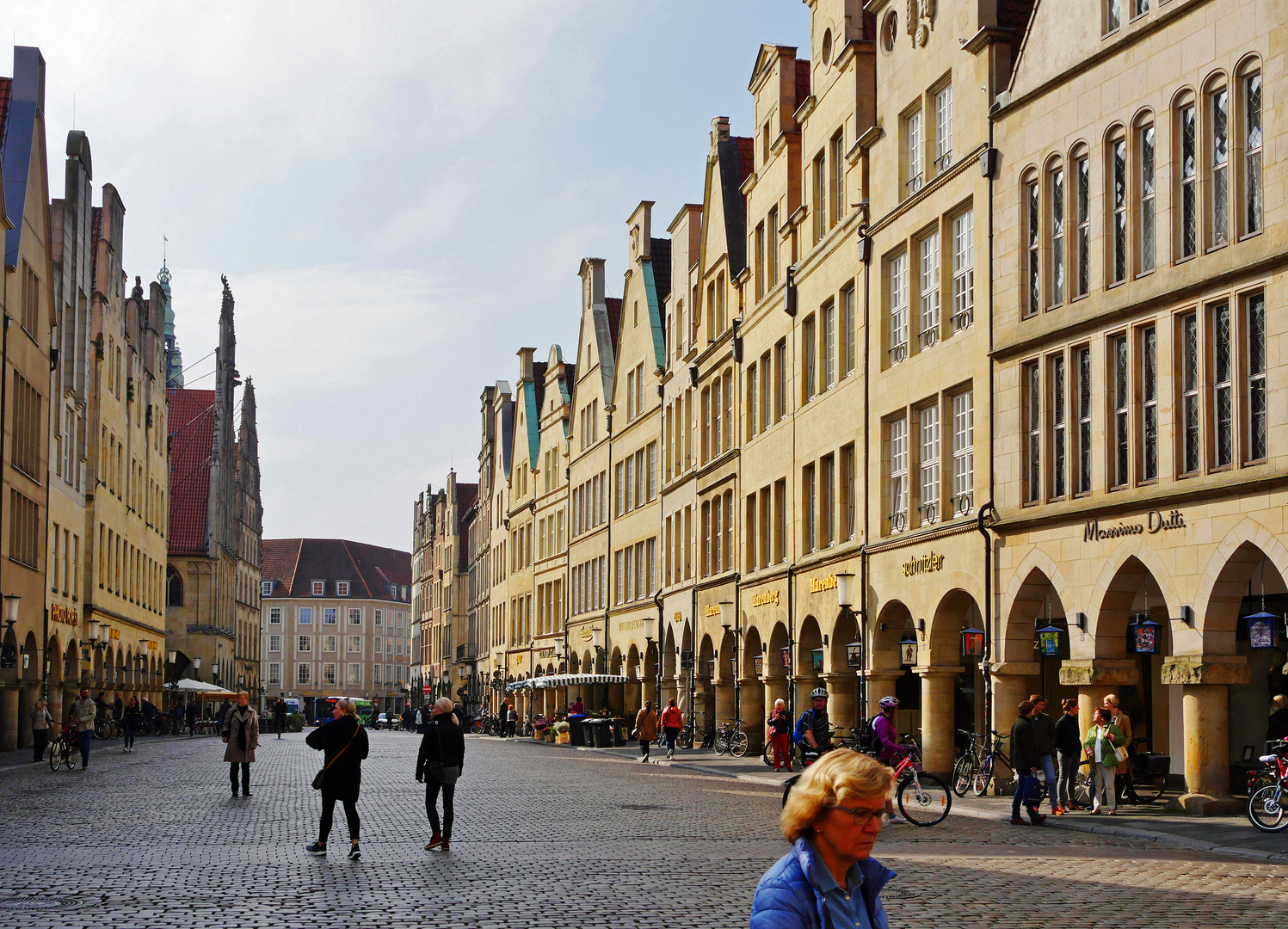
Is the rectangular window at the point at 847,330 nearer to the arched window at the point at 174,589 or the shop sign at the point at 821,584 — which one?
the shop sign at the point at 821,584

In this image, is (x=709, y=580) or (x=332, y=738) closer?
(x=332, y=738)

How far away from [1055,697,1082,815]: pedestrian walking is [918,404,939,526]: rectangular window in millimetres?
7922

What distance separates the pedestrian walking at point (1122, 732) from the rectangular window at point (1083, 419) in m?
3.24

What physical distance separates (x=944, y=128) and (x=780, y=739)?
12.4 meters

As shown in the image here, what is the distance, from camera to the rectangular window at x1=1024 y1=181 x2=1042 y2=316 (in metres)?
26.4

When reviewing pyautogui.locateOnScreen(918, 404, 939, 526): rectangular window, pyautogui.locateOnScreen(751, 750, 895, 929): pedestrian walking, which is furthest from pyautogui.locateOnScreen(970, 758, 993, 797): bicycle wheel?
pyautogui.locateOnScreen(751, 750, 895, 929): pedestrian walking

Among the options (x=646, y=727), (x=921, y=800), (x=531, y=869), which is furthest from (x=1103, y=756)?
(x=646, y=727)

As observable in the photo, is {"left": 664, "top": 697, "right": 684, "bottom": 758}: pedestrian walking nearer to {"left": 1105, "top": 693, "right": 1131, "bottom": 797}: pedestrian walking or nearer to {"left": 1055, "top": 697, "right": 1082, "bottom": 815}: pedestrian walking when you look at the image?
{"left": 1105, "top": 693, "right": 1131, "bottom": 797}: pedestrian walking

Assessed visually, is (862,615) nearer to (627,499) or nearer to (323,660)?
(627,499)

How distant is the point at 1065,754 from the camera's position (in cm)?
A: 2241

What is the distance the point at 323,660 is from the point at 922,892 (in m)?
144

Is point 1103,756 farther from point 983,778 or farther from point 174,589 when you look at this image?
point 174,589

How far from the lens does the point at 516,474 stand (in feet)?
286

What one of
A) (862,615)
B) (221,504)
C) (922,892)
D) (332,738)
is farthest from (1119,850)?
(221,504)
